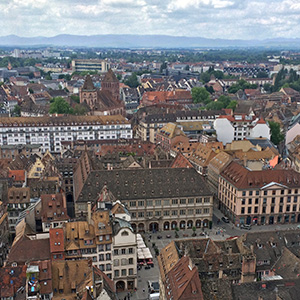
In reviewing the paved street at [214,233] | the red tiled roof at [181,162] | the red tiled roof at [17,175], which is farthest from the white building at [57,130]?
the paved street at [214,233]

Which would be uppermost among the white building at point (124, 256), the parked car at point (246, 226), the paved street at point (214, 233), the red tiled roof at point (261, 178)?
the red tiled roof at point (261, 178)

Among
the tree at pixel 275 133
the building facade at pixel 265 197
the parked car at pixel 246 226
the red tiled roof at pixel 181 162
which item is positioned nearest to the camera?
the parked car at pixel 246 226

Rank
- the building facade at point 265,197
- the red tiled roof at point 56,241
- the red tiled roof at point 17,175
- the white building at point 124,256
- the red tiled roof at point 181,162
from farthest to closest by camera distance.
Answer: the red tiled roof at point 181,162, the red tiled roof at point 17,175, the building facade at point 265,197, the white building at point 124,256, the red tiled roof at point 56,241

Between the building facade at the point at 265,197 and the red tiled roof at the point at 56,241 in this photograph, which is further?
the building facade at the point at 265,197

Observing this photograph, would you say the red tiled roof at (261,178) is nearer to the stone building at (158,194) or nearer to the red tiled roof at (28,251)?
the stone building at (158,194)

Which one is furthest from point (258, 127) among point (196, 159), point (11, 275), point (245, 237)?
point (11, 275)

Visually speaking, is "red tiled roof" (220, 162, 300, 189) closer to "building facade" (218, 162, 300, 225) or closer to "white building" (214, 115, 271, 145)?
"building facade" (218, 162, 300, 225)

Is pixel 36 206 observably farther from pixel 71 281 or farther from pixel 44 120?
pixel 44 120

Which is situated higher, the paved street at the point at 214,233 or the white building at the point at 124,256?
the white building at the point at 124,256

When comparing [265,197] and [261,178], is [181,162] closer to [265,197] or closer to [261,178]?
[261,178]
